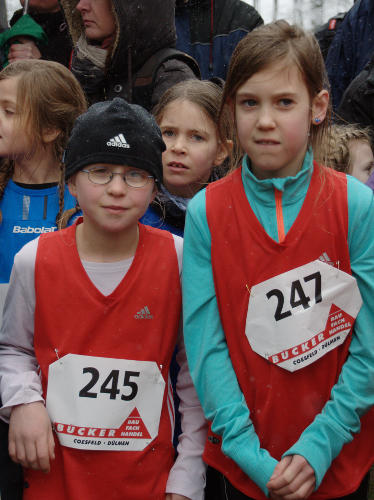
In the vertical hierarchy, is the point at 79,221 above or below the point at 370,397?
above

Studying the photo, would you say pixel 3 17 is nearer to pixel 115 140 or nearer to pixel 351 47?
pixel 351 47

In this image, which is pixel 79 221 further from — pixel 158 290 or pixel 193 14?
pixel 193 14

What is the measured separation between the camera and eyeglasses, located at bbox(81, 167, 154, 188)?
90.2 inches

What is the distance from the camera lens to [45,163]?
10.3ft

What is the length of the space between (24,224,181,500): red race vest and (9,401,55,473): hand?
0.06 metres

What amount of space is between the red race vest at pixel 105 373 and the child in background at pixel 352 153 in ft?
5.97

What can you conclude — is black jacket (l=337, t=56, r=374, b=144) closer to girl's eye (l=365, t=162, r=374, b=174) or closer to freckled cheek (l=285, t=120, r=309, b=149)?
girl's eye (l=365, t=162, r=374, b=174)

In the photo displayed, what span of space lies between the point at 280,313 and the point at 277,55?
36.6 inches

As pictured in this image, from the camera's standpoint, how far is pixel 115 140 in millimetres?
2264

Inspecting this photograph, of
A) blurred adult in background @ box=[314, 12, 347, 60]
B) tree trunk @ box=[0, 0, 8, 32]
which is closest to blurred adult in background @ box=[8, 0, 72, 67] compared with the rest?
tree trunk @ box=[0, 0, 8, 32]

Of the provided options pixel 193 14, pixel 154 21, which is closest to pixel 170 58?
pixel 154 21

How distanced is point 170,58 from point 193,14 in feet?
5.32

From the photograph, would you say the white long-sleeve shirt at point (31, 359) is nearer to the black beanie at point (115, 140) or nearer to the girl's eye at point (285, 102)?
the black beanie at point (115, 140)

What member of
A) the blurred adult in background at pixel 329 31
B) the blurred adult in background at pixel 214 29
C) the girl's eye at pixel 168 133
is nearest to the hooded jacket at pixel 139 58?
the girl's eye at pixel 168 133
